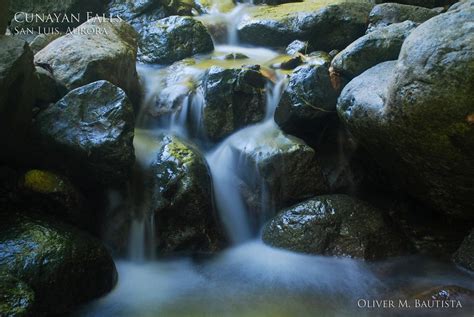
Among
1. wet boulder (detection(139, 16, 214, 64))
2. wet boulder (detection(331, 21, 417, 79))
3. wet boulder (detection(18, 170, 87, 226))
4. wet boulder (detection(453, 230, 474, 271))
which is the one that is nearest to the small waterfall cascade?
wet boulder (detection(18, 170, 87, 226))

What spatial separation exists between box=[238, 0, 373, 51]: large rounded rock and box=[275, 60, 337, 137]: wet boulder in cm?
253

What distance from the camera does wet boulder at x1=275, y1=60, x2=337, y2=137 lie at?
5.62m

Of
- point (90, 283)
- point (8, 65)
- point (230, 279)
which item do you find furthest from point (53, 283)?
point (8, 65)

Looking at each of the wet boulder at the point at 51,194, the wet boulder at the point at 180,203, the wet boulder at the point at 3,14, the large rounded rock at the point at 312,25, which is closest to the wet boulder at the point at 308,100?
the wet boulder at the point at 180,203

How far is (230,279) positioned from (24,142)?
2.91 meters

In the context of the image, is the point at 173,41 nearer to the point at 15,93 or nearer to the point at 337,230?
the point at 15,93

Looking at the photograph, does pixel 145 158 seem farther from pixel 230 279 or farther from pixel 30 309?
pixel 30 309

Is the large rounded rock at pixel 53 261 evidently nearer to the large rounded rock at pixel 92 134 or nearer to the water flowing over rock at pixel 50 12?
the large rounded rock at pixel 92 134

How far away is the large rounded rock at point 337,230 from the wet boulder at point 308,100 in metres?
1.12

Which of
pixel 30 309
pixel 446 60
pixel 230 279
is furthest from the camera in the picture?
pixel 230 279

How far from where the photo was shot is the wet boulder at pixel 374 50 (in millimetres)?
5387

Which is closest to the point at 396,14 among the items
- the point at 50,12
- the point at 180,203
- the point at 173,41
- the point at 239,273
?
the point at 173,41

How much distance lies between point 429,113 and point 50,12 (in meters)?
8.05

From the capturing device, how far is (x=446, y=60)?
147 inches
